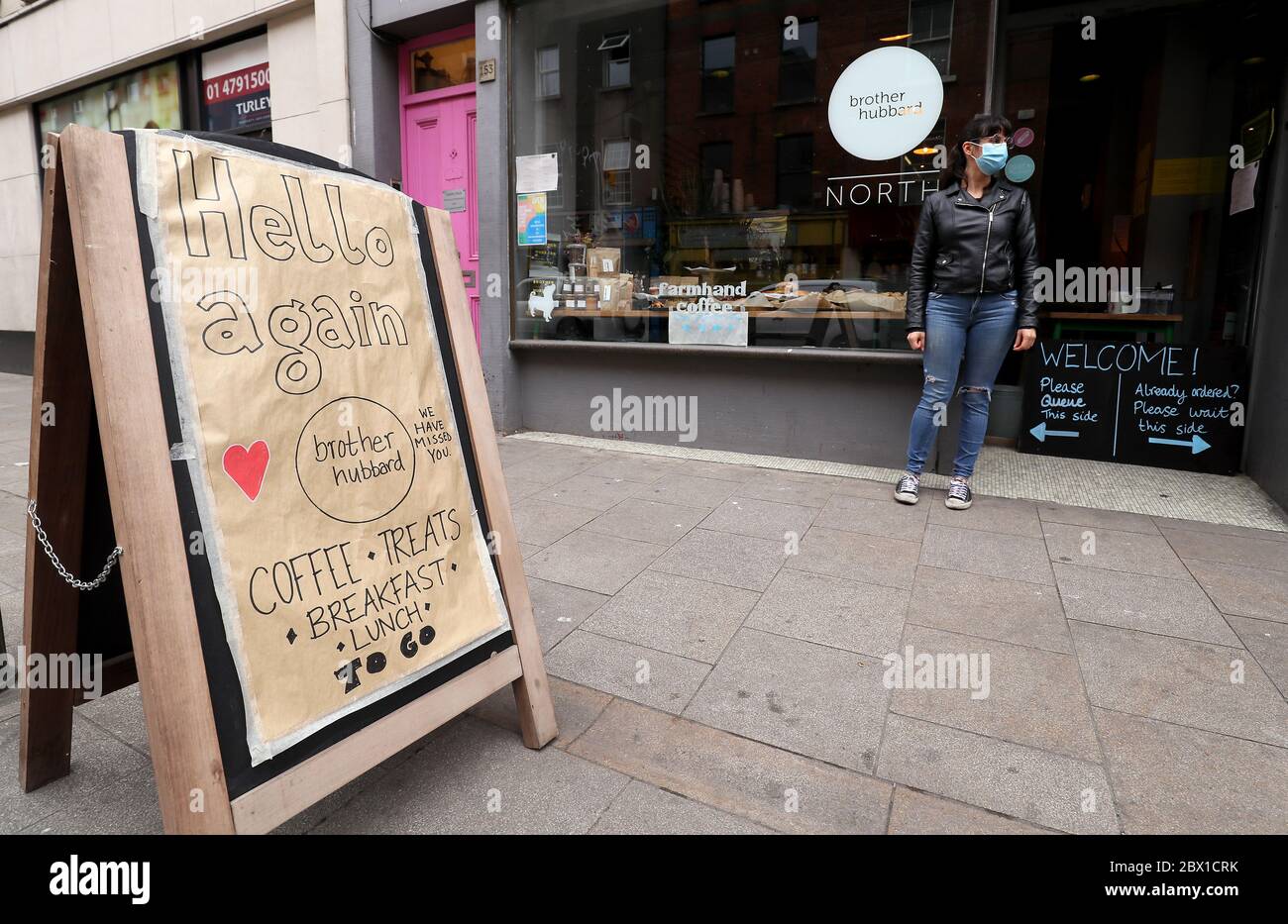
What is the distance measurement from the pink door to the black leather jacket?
161 inches

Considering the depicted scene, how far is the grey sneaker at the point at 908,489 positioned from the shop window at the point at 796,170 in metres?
2.40

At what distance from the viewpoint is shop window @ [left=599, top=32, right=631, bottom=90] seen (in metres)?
6.87

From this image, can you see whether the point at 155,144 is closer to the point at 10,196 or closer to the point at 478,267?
the point at 478,267

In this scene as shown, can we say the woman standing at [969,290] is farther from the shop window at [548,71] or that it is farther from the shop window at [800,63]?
the shop window at [548,71]

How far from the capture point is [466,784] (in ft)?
7.38

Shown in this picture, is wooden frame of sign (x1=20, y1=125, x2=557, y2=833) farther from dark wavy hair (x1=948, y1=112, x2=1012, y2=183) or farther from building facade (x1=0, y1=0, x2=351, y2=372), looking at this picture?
building facade (x1=0, y1=0, x2=351, y2=372)

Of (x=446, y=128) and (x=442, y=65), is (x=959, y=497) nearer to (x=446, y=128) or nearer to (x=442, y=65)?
(x=446, y=128)

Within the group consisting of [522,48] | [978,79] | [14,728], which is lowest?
[14,728]

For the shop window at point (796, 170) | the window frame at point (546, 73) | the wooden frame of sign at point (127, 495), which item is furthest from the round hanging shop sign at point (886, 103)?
the wooden frame of sign at point (127, 495)

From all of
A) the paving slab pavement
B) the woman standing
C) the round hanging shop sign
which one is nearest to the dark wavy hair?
the woman standing

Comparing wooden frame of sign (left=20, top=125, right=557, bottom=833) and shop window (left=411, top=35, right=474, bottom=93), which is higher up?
shop window (left=411, top=35, right=474, bottom=93)

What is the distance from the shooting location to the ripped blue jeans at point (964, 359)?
4746 millimetres
